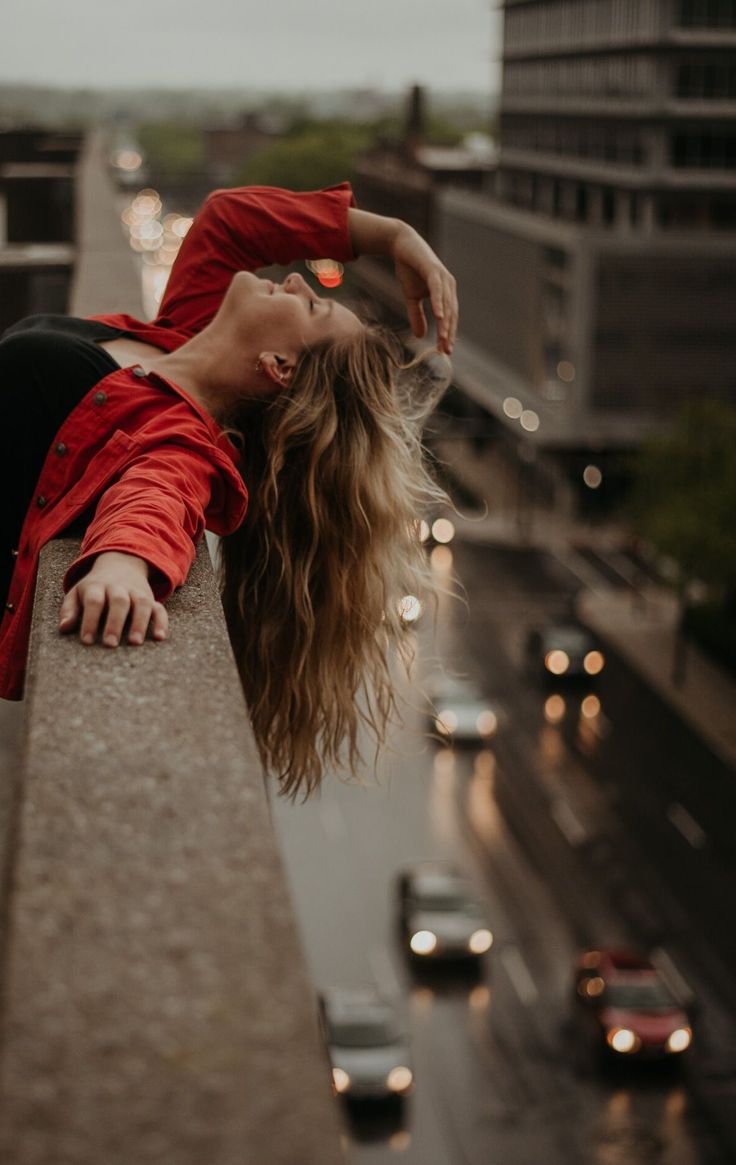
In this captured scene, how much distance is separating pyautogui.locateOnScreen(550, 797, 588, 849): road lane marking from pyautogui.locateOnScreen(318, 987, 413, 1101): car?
9.64 m

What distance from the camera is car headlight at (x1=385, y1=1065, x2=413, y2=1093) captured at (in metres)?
25.8

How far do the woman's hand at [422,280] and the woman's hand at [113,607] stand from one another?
188 centimetres

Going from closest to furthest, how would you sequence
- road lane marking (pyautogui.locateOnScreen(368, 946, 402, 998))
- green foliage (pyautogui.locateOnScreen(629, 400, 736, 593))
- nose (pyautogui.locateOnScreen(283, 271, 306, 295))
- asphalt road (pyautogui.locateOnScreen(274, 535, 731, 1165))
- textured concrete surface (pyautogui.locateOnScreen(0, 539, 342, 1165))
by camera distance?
textured concrete surface (pyautogui.locateOnScreen(0, 539, 342, 1165)), nose (pyautogui.locateOnScreen(283, 271, 306, 295)), asphalt road (pyautogui.locateOnScreen(274, 535, 731, 1165)), road lane marking (pyautogui.locateOnScreen(368, 946, 402, 998)), green foliage (pyautogui.locateOnScreen(629, 400, 736, 593))

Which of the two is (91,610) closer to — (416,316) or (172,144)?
(416,316)

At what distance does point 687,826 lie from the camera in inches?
1387

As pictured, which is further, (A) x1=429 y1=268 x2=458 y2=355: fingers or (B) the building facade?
(B) the building facade

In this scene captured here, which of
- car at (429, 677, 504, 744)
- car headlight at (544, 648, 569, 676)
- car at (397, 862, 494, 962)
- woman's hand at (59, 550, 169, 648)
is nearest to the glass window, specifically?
car headlight at (544, 648, 569, 676)

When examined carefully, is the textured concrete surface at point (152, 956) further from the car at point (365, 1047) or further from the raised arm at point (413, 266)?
the car at point (365, 1047)

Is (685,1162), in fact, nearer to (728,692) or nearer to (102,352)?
(728,692)

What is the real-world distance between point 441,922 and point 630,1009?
3973mm

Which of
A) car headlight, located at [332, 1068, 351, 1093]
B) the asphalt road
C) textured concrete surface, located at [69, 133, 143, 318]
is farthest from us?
car headlight, located at [332, 1068, 351, 1093]

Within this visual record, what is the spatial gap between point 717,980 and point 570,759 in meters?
10.6

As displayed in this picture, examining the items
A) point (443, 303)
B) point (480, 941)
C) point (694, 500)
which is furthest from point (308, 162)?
point (443, 303)

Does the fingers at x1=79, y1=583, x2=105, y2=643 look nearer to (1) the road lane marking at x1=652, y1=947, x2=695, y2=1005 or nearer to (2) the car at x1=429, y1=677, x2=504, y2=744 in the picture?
(1) the road lane marking at x1=652, y1=947, x2=695, y2=1005
